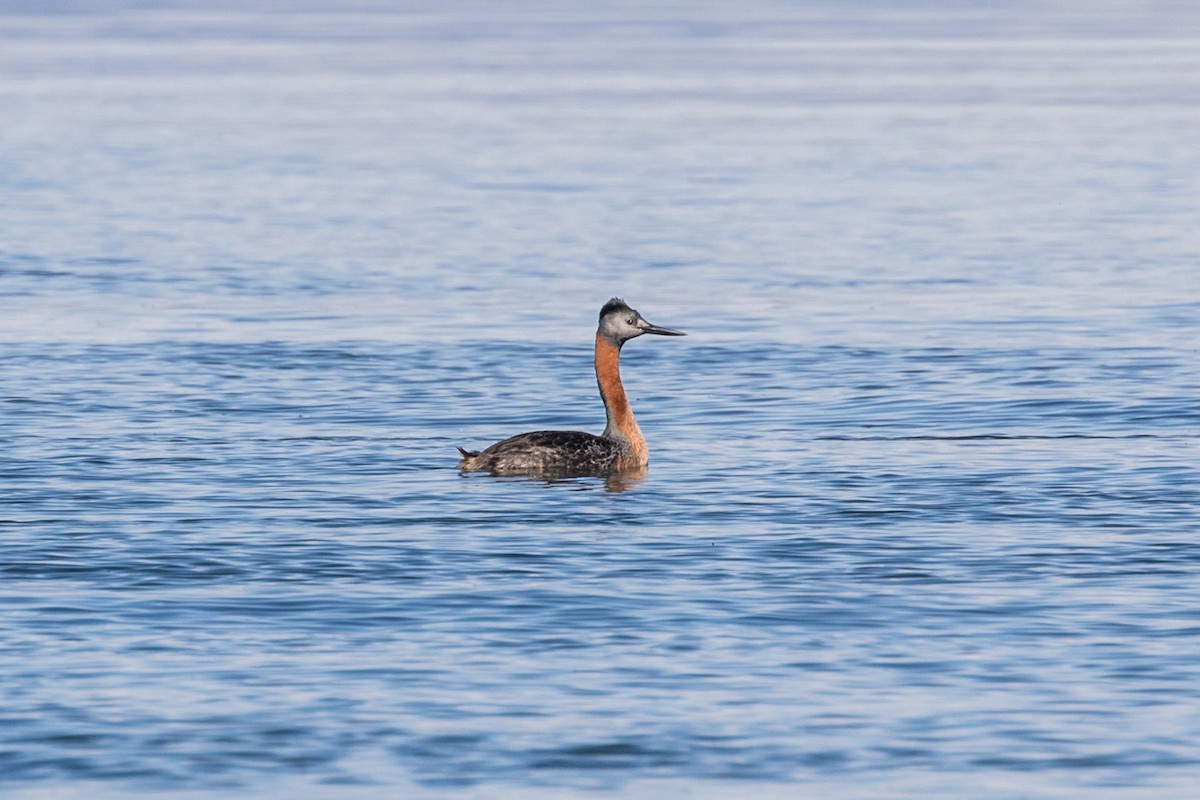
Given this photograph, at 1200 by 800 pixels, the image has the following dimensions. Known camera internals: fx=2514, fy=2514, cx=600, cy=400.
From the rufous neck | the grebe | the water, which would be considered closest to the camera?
the water

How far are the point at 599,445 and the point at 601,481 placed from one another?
0.38m

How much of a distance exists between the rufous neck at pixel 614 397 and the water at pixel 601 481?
1.18 ft

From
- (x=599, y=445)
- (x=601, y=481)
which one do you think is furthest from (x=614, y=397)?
(x=601, y=481)

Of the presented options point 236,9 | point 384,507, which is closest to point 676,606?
point 384,507

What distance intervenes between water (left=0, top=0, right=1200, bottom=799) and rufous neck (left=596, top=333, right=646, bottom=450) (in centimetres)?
36

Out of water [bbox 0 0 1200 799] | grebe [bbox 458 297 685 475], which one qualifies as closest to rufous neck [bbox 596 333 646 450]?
grebe [bbox 458 297 685 475]

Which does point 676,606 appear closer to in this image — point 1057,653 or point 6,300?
point 1057,653

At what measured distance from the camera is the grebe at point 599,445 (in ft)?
54.1

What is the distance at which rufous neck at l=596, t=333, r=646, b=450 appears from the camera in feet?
56.7

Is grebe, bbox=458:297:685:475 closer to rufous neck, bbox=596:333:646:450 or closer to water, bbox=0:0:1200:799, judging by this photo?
rufous neck, bbox=596:333:646:450

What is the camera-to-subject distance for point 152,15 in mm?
110750

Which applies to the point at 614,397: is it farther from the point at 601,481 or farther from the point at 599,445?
the point at 601,481

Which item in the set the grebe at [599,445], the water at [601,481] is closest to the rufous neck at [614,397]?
the grebe at [599,445]

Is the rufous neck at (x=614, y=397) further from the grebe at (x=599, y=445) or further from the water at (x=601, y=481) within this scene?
the water at (x=601, y=481)
